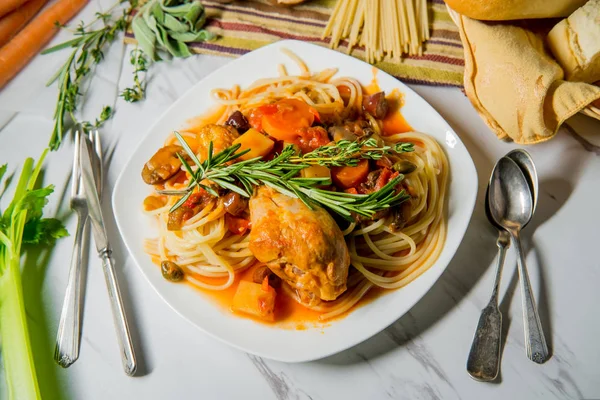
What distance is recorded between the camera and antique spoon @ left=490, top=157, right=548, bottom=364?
3.26m

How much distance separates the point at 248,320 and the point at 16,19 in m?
4.03

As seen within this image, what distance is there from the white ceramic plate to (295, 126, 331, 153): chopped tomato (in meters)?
0.78

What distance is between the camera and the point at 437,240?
11.6 feet

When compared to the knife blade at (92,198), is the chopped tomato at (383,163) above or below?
above

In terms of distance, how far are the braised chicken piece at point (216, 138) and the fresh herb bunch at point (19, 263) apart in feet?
4.33

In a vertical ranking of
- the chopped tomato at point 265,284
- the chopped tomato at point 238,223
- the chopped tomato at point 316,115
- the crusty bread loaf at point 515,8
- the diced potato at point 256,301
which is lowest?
the diced potato at point 256,301

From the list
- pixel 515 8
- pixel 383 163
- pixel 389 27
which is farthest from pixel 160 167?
pixel 515 8

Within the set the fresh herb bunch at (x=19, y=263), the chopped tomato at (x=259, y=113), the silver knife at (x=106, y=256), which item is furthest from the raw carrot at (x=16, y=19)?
the chopped tomato at (x=259, y=113)

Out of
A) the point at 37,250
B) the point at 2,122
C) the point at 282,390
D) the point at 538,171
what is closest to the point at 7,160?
the point at 2,122

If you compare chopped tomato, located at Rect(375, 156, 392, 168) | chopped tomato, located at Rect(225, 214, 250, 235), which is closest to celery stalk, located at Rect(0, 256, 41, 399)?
chopped tomato, located at Rect(225, 214, 250, 235)

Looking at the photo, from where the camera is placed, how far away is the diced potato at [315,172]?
10.9 feet

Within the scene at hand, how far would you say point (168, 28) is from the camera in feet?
16.0

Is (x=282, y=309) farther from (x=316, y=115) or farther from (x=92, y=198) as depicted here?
(x=92, y=198)

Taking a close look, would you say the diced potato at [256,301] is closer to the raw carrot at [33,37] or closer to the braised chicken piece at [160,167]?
the braised chicken piece at [160,167]
